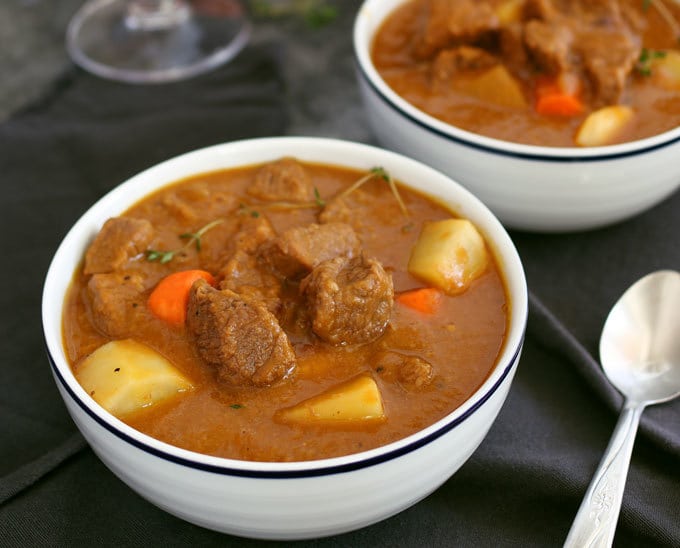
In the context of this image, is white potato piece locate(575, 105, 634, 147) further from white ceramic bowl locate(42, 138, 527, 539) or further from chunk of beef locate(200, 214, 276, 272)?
chunk of beef locate(200, 214, 276, 272)

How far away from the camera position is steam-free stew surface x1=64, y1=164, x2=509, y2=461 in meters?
2.59

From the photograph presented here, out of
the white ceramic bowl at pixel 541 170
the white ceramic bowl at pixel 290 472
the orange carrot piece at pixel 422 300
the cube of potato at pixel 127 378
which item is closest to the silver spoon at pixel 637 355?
the white ceramic bowl at pixel 541 170

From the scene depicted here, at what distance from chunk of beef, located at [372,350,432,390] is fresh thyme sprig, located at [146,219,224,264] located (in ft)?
2.64

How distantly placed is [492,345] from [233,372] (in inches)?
32.1

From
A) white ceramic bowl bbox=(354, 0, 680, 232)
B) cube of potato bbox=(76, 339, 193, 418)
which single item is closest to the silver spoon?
white ceramic bowl bbox=(354, 0, 680, 232)

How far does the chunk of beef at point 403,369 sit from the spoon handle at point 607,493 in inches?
24.4

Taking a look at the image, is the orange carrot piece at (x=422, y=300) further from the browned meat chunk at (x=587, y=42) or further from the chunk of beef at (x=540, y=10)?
the chunk of beef at (x=540, y=10)

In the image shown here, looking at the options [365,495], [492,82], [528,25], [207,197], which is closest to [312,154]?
[207,197]

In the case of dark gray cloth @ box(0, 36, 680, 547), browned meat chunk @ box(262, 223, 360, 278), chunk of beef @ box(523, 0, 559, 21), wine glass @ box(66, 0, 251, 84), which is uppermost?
chunk of beef @ box(523, 0, 559, 21)

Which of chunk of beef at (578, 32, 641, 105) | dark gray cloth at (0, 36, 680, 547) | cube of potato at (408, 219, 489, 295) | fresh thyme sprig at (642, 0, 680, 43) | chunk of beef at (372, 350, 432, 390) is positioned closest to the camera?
chunk of beef at (372, 350, 432, 390)

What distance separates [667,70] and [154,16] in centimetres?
308

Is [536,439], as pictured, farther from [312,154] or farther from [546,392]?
[312,154]

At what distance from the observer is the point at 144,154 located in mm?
4387

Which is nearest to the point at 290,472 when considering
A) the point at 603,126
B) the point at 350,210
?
the point at 350,210
